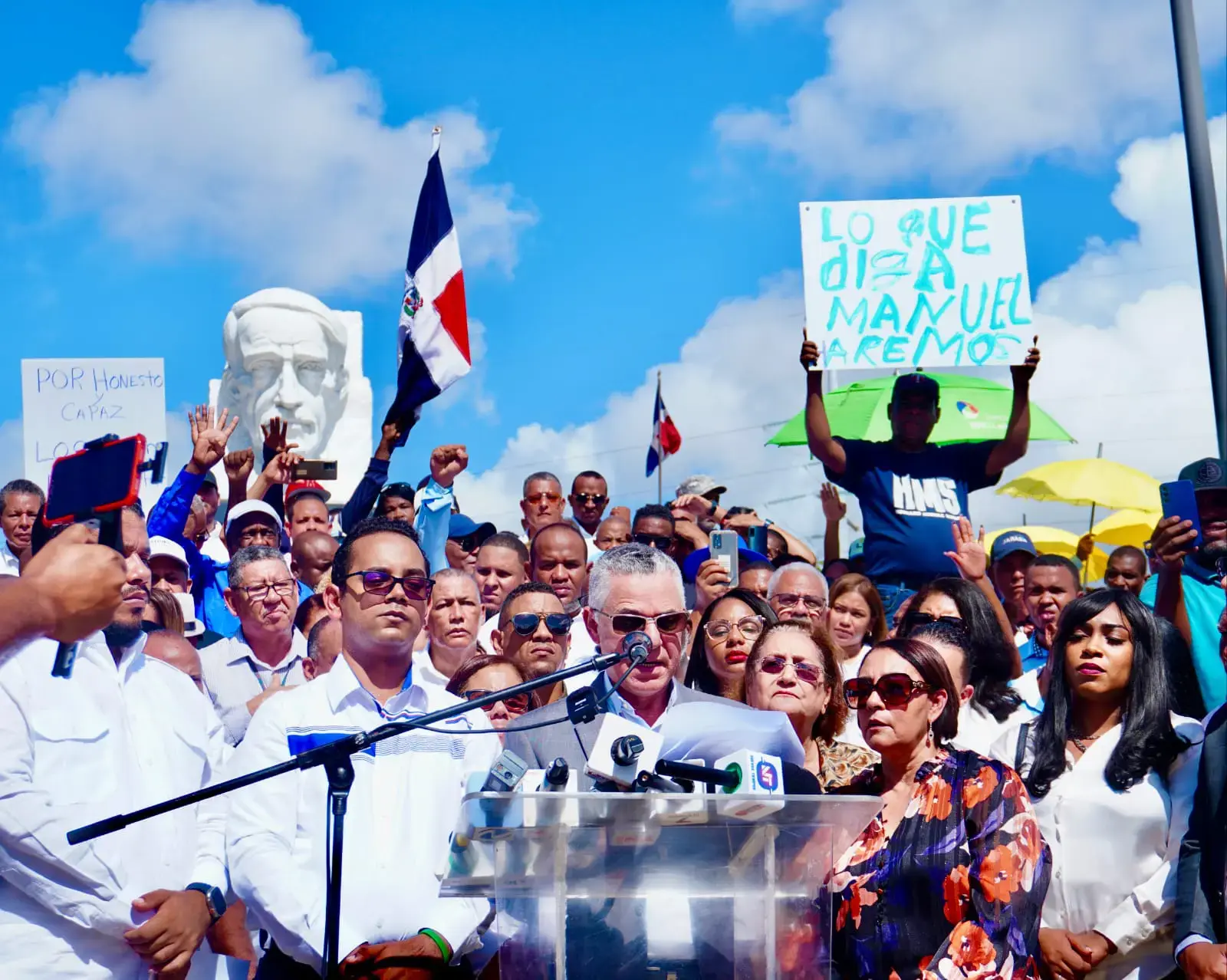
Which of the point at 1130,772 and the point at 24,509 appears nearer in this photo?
the point at 1130,772

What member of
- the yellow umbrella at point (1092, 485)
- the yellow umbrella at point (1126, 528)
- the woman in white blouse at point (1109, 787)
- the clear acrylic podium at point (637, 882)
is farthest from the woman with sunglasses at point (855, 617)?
the yellow umbrella at point (1126, 528)

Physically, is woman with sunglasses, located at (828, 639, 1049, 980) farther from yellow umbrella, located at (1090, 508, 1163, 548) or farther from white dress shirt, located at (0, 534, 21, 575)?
yellow umbrella, located at (1090, 508, 1163, 548)

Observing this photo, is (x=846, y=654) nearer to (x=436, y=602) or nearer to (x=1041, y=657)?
(x=1041, y=657)

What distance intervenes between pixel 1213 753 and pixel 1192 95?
12.9ft

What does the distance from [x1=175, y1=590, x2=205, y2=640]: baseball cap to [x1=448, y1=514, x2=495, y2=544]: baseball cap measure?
5.53ft

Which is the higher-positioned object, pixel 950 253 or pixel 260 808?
pixel 950 253

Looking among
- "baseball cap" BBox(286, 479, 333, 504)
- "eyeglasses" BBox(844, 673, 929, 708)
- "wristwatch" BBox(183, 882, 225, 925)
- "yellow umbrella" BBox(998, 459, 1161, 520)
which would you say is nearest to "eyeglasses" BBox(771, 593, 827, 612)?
"eyeglasses" BBox(844, 673, 929, 708)

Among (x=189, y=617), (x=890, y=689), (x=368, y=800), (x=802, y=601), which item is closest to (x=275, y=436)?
(x=189, y=617)

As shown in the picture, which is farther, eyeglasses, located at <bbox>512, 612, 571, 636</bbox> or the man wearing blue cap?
the man wearing blue cap

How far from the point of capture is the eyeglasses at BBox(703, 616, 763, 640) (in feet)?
17.7

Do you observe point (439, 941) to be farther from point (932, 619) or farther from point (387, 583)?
point (932, 619)

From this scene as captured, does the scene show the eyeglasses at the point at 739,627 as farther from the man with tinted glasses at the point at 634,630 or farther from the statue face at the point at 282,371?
the statue face at the point at 282,371

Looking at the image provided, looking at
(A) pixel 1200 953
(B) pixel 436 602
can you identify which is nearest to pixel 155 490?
(B) pixel 436 602

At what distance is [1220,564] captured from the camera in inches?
172
